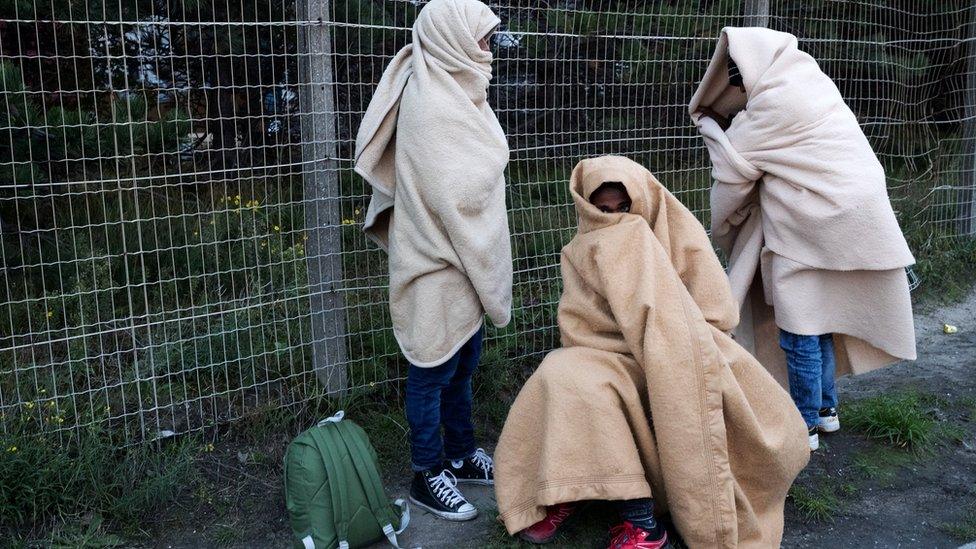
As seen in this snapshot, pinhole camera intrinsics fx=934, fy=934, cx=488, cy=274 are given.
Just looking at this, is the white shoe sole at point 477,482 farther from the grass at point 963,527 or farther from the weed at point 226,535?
the grass at point 963,527

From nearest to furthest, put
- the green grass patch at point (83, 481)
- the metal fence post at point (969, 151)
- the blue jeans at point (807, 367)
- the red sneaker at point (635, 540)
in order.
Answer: the red sneaker at point (635, 540) < the green grass patch at point (83, 481) < the blue jeans at point (807, 367) < the metal fence post at point (969, 151)

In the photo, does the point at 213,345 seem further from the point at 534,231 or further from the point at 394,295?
the point at 534,231

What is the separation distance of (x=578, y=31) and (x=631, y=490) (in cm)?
271

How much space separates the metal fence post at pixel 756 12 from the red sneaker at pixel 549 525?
335 cm

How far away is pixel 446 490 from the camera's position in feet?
11.7

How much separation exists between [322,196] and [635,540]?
1.92 m

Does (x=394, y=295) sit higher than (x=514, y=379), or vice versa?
(x=394, y=295)

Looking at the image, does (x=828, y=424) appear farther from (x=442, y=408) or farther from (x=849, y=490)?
(x=442, y=408)

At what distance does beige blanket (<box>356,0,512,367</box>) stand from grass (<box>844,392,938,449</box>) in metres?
2.00

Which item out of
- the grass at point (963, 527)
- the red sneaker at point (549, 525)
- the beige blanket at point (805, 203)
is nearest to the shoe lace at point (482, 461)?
the red sneaker at point (549, 525)

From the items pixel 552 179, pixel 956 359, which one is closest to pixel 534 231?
pixel 552 179

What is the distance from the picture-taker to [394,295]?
3436 mm

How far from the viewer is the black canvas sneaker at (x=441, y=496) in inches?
139

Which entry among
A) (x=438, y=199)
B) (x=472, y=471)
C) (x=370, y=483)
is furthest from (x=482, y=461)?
(x=438, y=199)
